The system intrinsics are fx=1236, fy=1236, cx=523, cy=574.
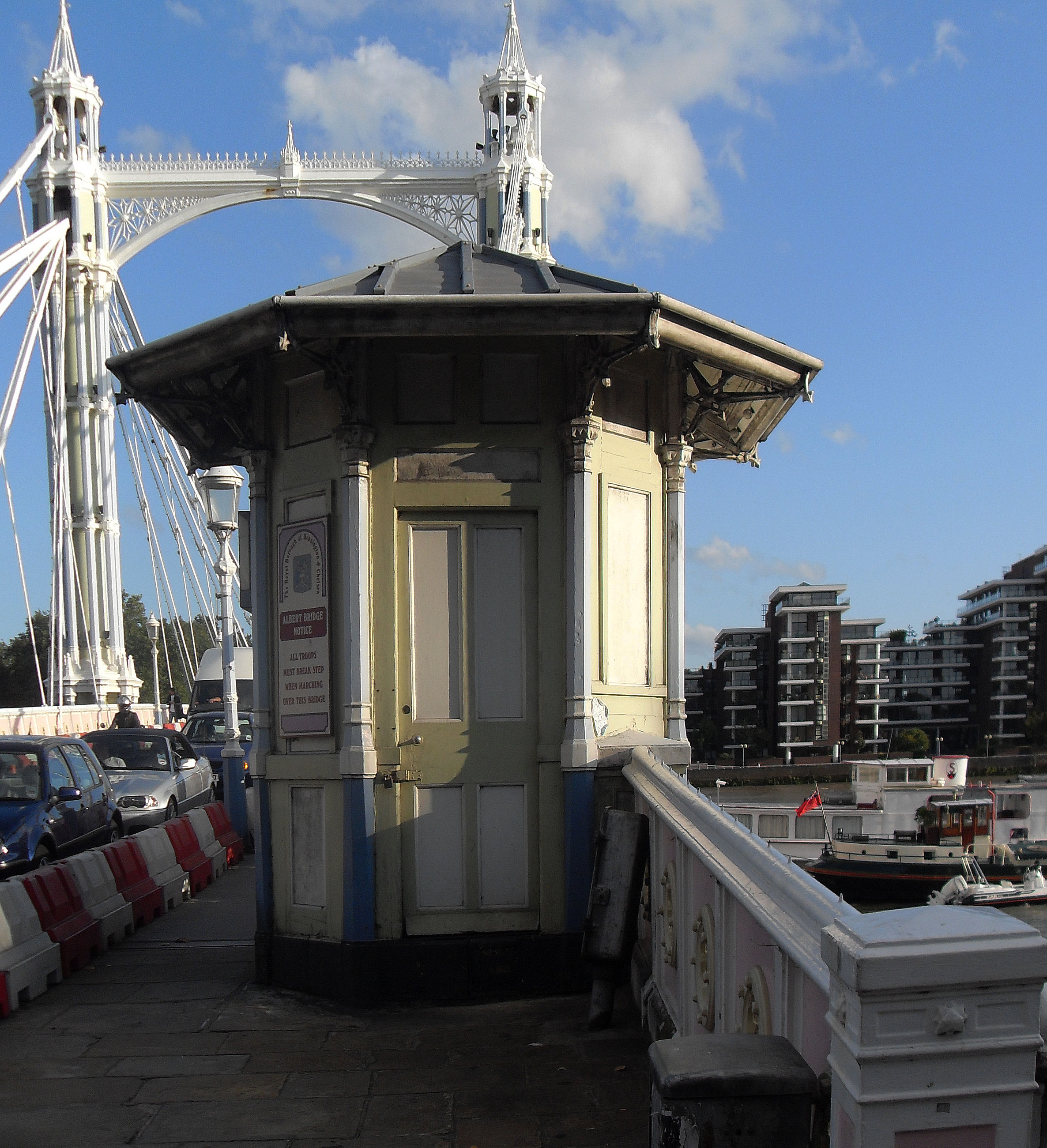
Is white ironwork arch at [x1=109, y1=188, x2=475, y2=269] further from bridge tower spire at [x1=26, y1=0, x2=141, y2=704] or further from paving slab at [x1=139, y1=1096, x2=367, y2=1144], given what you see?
paving slab at [x1=139, y1=1096, x2=367, y2=1144]

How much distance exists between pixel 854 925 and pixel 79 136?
4902 cm

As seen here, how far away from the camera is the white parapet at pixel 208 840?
45.5 feet

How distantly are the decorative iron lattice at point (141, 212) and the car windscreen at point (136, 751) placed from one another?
30912mm

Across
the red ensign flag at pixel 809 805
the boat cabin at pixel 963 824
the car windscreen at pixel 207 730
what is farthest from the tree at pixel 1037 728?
the car windscreen at pixel 207 730

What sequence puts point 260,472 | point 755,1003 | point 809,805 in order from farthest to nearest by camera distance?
point 809,805 < point 260,472 < point 755,1003

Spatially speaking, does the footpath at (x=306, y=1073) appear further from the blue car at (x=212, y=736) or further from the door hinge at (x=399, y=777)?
the blue car at (x=212, y=736)

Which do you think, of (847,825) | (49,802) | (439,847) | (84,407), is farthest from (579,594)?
(847,825)

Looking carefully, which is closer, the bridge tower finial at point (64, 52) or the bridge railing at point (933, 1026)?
the bridge railing at point (933, 1026)

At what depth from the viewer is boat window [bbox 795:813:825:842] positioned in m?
58.3

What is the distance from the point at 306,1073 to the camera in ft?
18.5

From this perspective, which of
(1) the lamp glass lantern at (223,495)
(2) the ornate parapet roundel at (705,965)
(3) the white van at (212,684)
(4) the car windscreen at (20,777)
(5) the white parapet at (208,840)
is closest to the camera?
(2) the ornate parapet roundel at (705,965)

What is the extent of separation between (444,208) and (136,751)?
3214cm

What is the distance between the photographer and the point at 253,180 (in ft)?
149

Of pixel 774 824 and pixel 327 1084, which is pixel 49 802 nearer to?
pixel 327 1084
